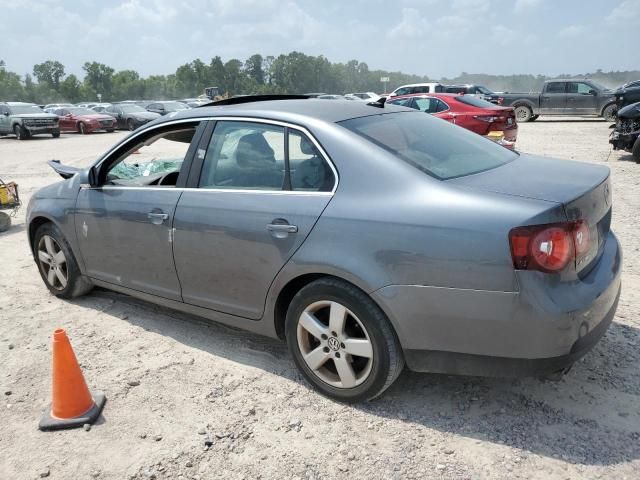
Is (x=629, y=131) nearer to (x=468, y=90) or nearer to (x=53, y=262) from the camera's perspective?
(x=53, y=262)

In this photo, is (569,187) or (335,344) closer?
(569,187)

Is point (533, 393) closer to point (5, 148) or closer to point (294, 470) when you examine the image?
point (294, 470)

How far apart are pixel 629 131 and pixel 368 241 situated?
10.8 meters

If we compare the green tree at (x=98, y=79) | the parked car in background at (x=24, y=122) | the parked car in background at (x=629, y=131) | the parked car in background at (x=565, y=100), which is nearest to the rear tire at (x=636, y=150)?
the parked car in background at (x=629, y=131)

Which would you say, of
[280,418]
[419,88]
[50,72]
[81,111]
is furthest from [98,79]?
[280,418]

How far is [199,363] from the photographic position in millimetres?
3586

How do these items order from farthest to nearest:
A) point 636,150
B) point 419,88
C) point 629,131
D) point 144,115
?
point 144,115, point 419,88, point 629,131, point 636,150

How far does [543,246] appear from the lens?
92.7 inches

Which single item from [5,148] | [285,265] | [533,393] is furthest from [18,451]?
[5,148]

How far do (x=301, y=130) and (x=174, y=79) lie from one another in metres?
139

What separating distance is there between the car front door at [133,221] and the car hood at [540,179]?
1.91m

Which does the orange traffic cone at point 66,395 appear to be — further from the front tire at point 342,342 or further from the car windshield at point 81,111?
the car windshield at point 81,111

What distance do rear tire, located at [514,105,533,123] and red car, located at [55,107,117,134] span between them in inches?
787

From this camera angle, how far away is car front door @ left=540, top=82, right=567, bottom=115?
23.3m
